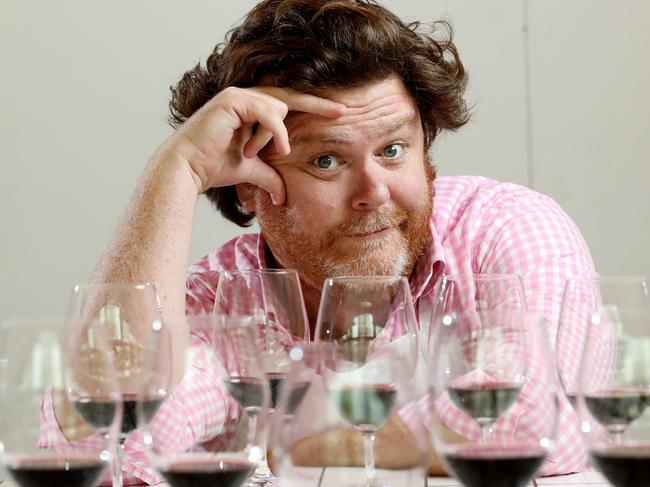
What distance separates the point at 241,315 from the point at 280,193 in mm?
888

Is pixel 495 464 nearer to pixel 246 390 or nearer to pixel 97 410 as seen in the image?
pixel 246 390

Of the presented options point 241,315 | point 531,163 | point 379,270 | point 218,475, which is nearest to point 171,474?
point 218,475

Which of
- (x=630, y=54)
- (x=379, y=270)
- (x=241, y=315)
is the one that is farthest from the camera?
(x=630, y=54)

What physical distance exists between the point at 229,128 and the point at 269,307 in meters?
0.70

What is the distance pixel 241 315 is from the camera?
1.41 metres

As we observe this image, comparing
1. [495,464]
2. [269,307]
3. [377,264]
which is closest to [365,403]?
[495,464]

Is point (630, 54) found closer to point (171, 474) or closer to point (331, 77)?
point (331, 77)

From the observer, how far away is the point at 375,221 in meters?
2.15

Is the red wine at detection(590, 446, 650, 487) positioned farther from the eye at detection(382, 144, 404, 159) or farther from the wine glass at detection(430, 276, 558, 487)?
the eye at detection(382, 144, 404, 159)

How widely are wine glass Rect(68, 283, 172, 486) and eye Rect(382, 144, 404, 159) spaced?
99 cm

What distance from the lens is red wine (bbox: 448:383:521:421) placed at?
0.96 meters

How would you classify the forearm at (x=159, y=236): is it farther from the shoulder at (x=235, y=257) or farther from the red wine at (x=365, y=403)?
the red wine at (x=365, y=403)

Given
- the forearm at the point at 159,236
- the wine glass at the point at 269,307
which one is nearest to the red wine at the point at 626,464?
the wine glass at the point at 269,307

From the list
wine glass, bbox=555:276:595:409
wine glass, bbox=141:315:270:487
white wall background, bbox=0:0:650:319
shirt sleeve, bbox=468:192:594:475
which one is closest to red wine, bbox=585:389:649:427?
wine glass, bbox=555:276:595:409
